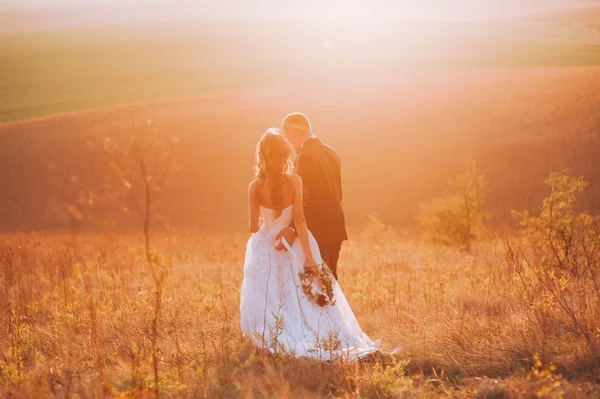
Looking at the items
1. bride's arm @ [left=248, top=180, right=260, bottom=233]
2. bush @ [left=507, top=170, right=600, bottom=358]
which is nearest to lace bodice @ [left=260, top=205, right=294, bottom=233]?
bride's arm @ [left=248, top=180, right=260, bottom=233]

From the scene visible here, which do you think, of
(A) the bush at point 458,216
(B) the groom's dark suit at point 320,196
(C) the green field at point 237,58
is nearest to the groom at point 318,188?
(B) the groom's dark suit at point 320,196

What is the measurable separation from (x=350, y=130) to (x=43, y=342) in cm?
5925

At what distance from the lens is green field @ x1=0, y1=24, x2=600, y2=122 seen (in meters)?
61.7

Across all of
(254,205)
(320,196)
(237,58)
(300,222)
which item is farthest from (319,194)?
(237,58)

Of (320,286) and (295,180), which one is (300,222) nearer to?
(295,180)

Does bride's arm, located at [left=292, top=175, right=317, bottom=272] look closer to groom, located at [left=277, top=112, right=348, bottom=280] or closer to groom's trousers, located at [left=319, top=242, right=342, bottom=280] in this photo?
groom, located at [left=277, top=112, right=348, bottom=280]

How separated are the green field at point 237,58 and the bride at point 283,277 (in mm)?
53016

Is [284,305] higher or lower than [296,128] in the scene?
lower

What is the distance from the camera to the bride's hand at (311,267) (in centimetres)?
564

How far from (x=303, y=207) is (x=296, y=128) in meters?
0.83

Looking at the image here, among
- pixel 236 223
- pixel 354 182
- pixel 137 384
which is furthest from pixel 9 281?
pixel 354 182

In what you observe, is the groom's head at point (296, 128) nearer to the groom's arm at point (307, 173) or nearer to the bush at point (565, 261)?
the groom's arm at point (307, 173)

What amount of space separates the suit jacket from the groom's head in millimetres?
95

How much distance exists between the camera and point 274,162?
5602 mm
